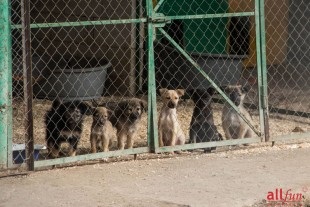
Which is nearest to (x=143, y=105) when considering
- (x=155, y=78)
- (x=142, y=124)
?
(x=142, y=124)

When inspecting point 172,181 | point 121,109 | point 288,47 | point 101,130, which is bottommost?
point 172,181

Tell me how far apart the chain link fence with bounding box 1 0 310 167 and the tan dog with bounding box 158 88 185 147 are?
13 millimetres

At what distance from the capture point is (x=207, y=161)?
7977mm


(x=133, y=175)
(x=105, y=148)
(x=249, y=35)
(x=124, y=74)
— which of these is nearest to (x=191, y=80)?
(x=124, y=74)

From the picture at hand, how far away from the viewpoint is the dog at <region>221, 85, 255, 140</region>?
8.77 metres

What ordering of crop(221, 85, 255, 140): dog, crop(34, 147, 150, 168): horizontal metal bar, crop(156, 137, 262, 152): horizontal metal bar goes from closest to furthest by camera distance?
crop(34, 147, 150, 168): horizontal metal bar < crop(156, 137, 262, 152): horizontal metal bar < crop(221, 85, 255, 140): dog

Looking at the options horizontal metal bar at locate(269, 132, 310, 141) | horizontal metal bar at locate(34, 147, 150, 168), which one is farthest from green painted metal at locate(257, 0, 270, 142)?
horizontal metal bar at locate(34, 147, 150, 168)

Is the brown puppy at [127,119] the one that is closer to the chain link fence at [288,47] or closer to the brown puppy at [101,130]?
the brown puppy at [101,130]

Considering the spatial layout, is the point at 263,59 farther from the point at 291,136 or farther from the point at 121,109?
the point at 121,109

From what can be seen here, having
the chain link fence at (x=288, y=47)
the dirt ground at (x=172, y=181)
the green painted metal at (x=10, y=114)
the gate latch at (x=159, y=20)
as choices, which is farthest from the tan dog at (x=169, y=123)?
the chain link fence at (x=288, y=47)

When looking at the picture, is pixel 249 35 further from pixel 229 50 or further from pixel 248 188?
pixel 248 188

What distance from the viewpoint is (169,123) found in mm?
8609

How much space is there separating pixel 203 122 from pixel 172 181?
1.66m

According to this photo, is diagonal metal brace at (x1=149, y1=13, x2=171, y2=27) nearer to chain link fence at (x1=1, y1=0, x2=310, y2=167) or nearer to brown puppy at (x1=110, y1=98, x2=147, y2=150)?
chain link fence at (x1=1, y1=0, x2=310, y2=167)
